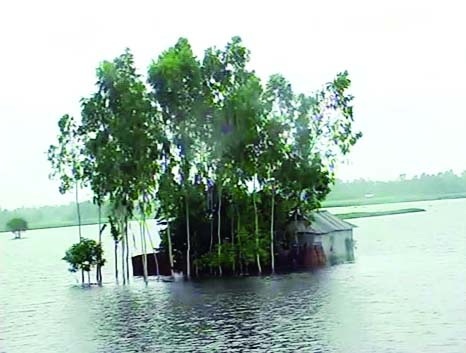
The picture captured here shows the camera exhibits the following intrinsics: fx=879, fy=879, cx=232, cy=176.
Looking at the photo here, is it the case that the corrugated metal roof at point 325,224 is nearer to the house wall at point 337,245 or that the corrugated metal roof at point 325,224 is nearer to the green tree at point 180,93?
the house wall at point 337,245

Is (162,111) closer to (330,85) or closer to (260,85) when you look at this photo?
(260,85)

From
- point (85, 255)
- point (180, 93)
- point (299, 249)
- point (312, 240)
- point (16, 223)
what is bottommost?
point (299, 249)

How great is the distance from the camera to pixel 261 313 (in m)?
32.5

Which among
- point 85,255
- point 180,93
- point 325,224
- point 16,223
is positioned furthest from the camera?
point 16,223

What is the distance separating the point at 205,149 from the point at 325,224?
439 inches

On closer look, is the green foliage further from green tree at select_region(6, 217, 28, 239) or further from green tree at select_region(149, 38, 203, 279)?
green tree at select_region(6, 217, 28, 239)

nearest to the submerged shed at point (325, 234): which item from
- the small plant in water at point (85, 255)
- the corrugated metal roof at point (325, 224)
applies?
the corrugated metal roof at point (325, 224)

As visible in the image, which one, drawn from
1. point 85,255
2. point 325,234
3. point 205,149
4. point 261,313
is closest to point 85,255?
point 85,255

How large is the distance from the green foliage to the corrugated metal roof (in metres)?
13.3

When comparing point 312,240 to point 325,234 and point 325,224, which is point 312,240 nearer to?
point 325,234

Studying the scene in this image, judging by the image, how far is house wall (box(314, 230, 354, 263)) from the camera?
56.0m

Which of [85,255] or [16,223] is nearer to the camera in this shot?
[85,255]

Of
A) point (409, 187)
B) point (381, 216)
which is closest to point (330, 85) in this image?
point (409, 187)

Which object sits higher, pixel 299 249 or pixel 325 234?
pixel 325 234
